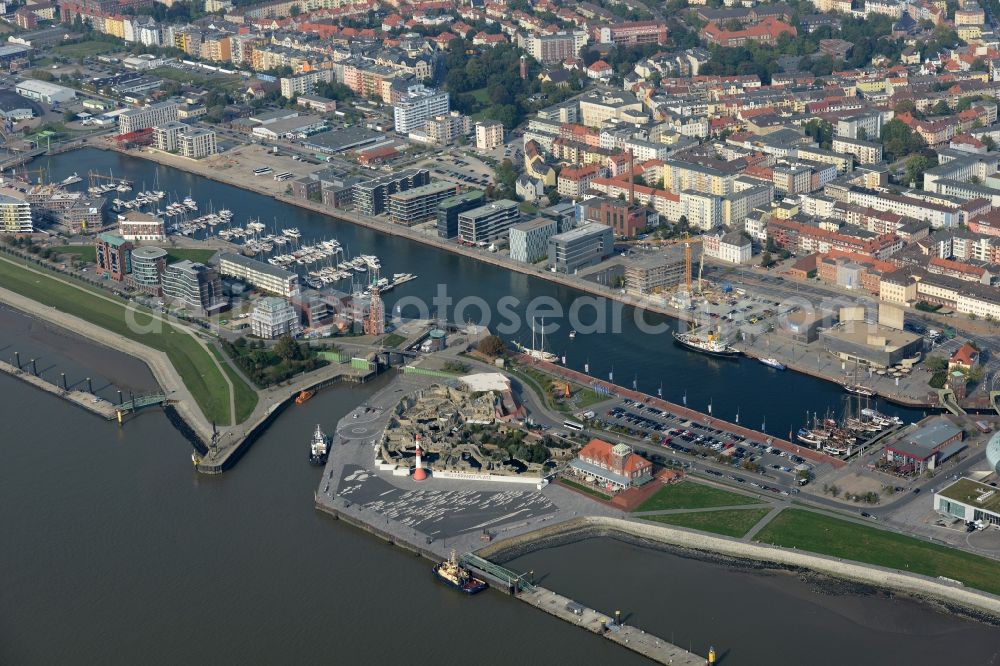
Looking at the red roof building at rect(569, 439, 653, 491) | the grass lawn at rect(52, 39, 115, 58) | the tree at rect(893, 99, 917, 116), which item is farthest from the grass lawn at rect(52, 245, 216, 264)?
the grass lawn at rect(52, 39, 115, 58)

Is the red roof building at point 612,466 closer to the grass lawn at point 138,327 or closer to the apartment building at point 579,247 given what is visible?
the grass lawn at point 138,327

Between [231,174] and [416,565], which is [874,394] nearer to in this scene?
[416,565]

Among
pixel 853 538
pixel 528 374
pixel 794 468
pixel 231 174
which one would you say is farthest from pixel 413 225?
pixel 853 538

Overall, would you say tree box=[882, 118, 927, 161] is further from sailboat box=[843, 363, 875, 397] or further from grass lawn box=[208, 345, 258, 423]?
grass lawn box=[208, 345, 258, 423]

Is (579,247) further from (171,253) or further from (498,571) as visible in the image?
(498,571)

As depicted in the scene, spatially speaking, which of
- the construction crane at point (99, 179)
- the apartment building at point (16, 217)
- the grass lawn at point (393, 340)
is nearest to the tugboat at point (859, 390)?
the grass lawn at point (393, 340)
